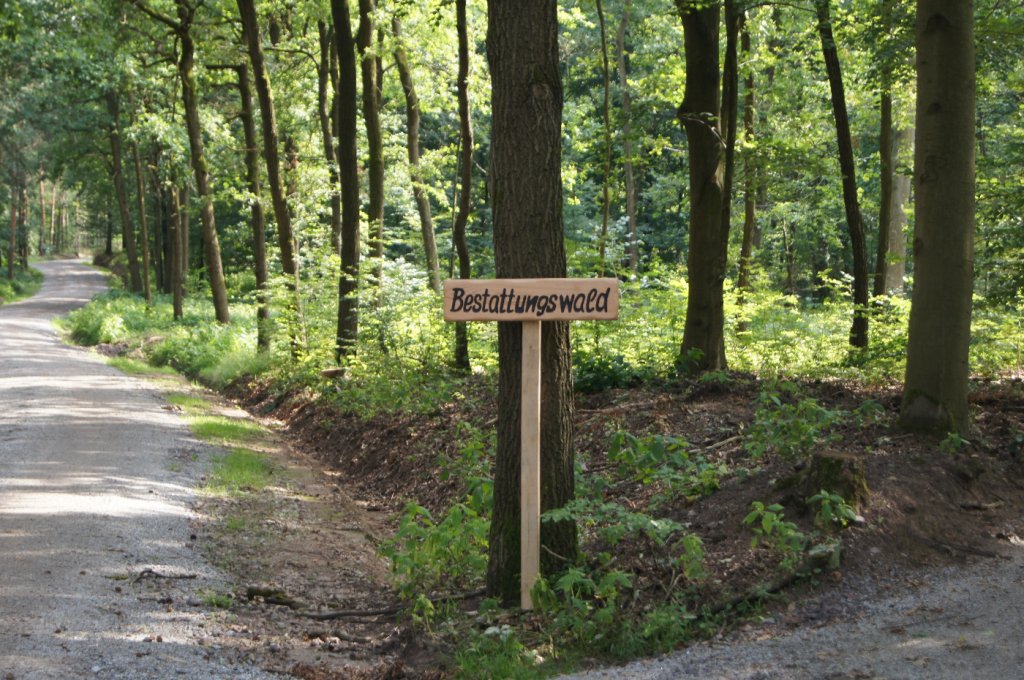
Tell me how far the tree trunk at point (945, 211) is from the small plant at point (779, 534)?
233 cm

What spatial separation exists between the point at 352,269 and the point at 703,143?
8.77 m

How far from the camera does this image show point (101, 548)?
8.09 m

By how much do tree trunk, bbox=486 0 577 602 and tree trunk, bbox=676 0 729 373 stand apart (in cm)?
581

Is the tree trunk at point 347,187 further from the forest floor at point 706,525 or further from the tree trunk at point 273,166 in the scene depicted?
the forest floor at point 706,525

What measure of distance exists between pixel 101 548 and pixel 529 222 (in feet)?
14.9

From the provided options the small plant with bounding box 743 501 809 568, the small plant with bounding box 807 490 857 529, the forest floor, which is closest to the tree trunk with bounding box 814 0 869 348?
the forest floor

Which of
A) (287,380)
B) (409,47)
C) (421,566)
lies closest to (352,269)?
(287,380)

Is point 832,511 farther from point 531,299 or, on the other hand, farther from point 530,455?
point 531,299

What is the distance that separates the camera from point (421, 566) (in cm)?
760

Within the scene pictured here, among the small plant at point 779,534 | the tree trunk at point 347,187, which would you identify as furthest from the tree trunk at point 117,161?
the small plant at point 779,534

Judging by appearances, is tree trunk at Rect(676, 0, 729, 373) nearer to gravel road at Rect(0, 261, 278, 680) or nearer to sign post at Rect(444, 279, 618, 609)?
sign post at Rect(444, 279, 618, 609)

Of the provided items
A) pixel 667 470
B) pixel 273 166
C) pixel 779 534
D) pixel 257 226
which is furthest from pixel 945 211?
pixel 257 226

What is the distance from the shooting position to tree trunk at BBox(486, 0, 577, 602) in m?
6.96

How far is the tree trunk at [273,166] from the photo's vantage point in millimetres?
22453
